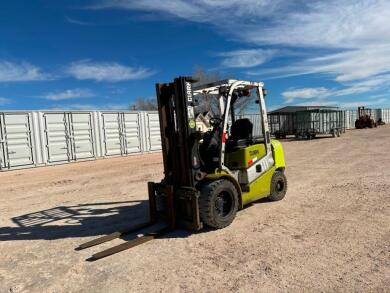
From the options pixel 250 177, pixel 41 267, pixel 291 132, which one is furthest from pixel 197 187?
pixel 291 132

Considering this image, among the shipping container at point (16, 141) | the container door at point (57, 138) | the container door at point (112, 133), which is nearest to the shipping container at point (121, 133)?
the container door at point (112, 133)

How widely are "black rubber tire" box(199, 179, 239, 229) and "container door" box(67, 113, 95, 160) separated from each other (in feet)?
45.3

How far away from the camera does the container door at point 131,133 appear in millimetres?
20094

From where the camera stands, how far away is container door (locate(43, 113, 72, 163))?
16703 millimetres

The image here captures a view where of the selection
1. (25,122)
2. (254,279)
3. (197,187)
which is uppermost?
(25,122)

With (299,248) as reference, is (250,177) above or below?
above

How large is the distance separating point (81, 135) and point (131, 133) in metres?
3.31

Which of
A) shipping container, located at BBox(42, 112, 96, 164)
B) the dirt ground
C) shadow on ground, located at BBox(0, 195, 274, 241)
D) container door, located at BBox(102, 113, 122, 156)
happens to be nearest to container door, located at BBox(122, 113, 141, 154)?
container door, located at BBox(102, 113, 122, 156)

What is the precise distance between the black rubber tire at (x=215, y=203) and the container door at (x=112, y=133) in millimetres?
14463

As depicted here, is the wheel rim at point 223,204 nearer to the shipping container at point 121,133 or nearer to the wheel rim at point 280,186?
the wheel rim at point 280,186

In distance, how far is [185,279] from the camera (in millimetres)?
3902

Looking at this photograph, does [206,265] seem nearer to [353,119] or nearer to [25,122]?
[25,122]

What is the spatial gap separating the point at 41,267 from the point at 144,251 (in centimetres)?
136

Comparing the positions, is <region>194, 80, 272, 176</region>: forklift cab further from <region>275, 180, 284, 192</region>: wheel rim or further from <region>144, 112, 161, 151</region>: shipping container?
<region>144, 112, 161, 151</region>: shipping container
